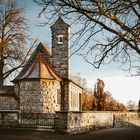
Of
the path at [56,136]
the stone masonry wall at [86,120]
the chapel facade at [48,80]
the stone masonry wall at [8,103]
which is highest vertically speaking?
the chapel facade at [48,80]

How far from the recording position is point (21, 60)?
48.7m

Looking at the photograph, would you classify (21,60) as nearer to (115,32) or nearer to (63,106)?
(63,106)

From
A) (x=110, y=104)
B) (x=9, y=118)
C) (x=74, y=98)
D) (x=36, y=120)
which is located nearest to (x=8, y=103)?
(x=74, y=98)

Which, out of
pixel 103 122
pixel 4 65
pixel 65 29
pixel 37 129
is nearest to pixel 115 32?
pixel 37 129

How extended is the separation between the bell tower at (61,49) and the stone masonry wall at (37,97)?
3.19 m

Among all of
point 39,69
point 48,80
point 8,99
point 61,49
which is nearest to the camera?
point 48,80

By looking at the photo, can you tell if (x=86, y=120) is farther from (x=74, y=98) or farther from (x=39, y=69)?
(x=74, y=98)

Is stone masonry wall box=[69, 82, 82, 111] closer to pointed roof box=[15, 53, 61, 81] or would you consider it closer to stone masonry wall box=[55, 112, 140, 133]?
pointed roof box=[15, 53, 61, 81]

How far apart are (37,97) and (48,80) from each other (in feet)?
6.65

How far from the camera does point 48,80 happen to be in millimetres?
38000

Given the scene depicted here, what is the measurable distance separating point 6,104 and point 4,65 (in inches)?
359

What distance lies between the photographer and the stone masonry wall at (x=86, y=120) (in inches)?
979

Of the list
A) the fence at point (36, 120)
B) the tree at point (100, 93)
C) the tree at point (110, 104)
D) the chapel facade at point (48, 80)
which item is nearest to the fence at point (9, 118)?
the fence at point (36, 120)

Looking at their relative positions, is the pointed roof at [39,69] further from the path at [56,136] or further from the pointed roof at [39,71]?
the path at [56,136]
